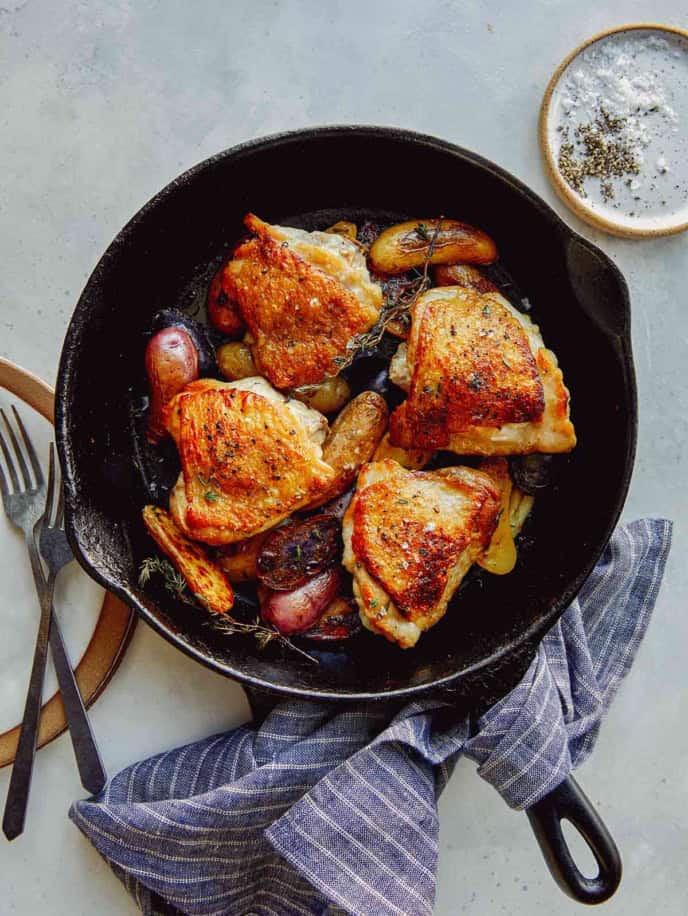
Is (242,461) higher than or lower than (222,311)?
lower

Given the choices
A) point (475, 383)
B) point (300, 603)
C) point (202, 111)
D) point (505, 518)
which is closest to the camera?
point (475, 383)

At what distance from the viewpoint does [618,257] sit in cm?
232

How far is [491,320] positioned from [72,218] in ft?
3.86

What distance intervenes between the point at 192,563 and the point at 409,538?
1.77ft

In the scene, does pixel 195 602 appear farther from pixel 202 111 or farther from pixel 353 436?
pixel 202 111

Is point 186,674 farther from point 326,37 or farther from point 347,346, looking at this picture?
point 326,37

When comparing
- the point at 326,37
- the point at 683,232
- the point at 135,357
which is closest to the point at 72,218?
the point at 135,357

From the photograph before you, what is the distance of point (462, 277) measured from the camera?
217 centimetres

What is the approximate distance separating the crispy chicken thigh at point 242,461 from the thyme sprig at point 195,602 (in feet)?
0.44

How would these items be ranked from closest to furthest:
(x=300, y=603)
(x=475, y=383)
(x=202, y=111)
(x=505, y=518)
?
1. (x=475, y=383)
2. (x=300, y=603)
3. (x=505, y=518)
4. (x=202, y=111)

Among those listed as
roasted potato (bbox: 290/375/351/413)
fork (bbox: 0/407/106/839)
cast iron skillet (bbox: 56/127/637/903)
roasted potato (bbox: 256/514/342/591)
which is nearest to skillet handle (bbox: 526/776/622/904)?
cast iron skillet (bbox: 56/127/637/903)

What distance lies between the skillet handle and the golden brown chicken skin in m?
1.19

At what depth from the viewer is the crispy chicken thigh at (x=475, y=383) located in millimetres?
2004

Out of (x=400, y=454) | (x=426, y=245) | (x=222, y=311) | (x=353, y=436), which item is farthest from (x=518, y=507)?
(x=222, y=311)
